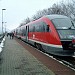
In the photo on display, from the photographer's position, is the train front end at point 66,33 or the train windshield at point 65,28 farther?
the train windshield at point 65,28

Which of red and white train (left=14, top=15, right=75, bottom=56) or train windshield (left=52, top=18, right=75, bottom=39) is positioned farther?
train windshield (left=52, top=18, right=75, bottom=39)

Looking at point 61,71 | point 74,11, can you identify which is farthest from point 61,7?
point 61,71

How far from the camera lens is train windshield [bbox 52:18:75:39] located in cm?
1711

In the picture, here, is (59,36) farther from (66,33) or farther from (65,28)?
(65,28)

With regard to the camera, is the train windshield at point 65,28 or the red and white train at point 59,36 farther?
the train windshield at point 65,28

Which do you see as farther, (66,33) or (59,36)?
(66,33)

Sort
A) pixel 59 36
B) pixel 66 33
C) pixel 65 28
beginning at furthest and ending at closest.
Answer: pixel 65 28, pixel 66 33, pixel 59 36

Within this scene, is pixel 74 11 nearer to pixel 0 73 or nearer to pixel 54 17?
pixel 54 17

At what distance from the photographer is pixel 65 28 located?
1788cm

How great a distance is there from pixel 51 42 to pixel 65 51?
5.59ft

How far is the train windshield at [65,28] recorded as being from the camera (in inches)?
674

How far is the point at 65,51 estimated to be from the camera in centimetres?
1627

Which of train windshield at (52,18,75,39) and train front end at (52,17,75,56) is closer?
train front end at (52,17,75,56)

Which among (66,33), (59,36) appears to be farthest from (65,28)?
(59,36)
